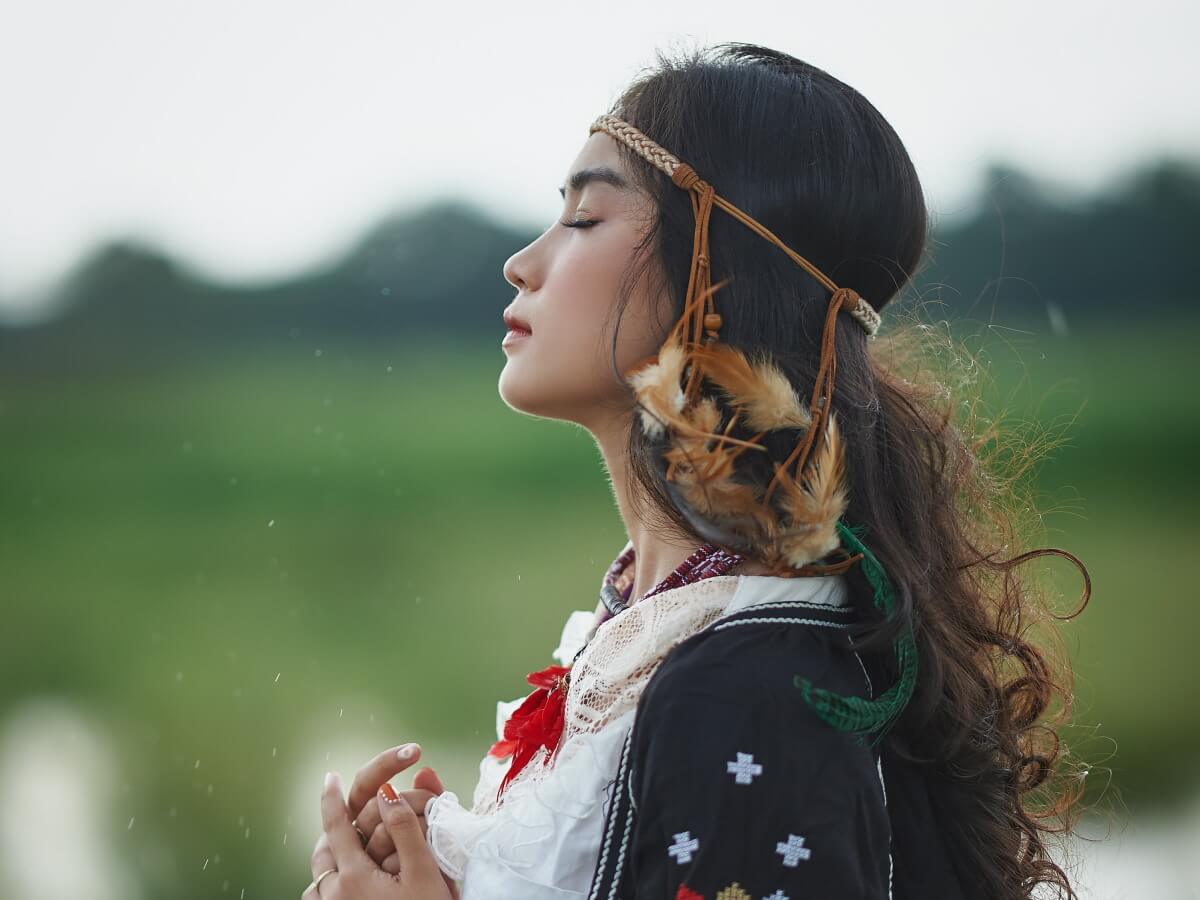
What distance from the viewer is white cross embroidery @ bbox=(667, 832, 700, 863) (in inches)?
49.1

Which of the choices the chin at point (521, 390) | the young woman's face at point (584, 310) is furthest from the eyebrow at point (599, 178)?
the chin at point (521, 390)

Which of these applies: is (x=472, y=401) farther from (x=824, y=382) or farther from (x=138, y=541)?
(x=824, y=382)

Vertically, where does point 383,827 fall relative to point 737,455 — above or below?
below

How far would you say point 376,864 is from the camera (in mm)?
1542

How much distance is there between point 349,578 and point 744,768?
19.6 ft

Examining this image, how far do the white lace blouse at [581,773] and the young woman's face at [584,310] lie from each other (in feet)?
1.00

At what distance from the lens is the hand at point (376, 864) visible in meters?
1.45

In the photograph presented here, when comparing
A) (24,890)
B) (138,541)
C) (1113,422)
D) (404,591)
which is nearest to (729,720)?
(24,890)

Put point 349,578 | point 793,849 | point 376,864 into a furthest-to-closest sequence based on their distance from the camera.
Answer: point 349,578
point 376,864
point 793,849

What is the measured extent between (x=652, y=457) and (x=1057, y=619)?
27.3 inches

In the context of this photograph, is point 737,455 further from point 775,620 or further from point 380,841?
point 380,841

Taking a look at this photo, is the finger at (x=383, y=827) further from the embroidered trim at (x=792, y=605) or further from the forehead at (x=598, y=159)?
the forehead at (x=598, y=159)

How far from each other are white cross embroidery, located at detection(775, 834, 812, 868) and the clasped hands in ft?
1.38

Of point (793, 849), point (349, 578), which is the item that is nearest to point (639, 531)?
point (793, 849)
